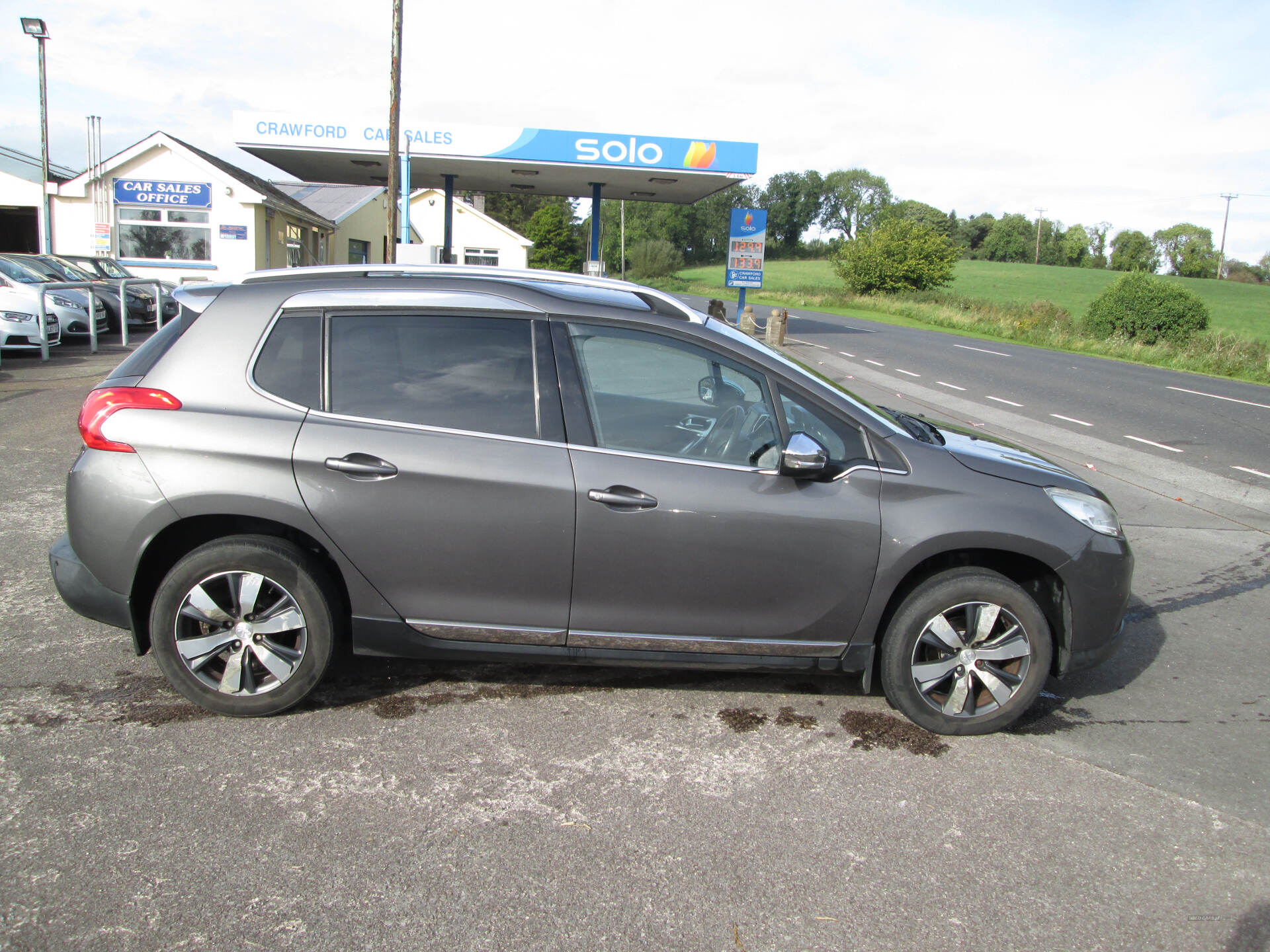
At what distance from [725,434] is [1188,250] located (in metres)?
134

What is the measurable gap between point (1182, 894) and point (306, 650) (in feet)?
10.4

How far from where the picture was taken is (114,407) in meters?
3.64

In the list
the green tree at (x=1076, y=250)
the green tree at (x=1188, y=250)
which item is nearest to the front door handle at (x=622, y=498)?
the green tree at (x=1188, y=250)

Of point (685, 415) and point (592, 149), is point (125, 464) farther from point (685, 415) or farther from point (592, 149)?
point (592, 149)

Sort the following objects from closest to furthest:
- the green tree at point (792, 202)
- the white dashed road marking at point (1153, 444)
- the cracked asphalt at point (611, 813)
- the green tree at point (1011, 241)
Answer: the cracked asphalt at point (611, 813), the white dashed road marking at point (1153, 444), the green tree at point (1011, 241), the green tree at point (792, 202)

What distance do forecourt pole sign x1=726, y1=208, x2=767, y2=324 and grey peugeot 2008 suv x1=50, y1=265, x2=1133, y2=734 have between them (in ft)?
65.2

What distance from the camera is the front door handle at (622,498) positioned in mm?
3570

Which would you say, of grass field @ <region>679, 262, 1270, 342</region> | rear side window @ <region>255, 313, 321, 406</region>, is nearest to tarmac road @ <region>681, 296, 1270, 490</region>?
rear side window @ <region>255, 313, 321, 406</region>

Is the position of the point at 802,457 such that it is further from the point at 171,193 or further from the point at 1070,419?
the point at 171,193

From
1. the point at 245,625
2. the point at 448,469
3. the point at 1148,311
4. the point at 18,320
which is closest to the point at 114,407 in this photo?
the point at 245,625

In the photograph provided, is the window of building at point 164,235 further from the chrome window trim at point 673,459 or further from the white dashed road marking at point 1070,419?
the chrome window trim at point 673,459

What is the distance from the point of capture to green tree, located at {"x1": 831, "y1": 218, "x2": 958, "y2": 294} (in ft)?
180

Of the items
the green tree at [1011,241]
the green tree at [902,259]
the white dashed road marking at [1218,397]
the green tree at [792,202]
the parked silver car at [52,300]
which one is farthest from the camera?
the green tree at [792,202]

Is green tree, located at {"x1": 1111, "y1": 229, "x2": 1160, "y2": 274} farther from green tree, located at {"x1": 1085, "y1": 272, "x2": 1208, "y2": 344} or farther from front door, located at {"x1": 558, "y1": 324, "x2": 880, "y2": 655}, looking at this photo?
front door, located at {"x1": 558, "y1": 324, "x2": 880, "y2": 655}
